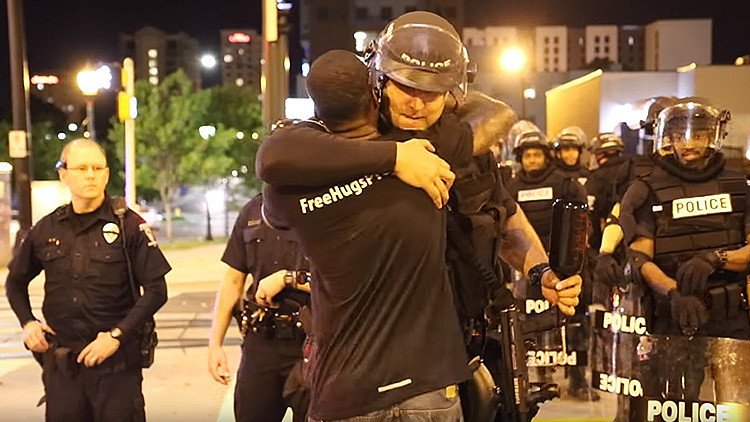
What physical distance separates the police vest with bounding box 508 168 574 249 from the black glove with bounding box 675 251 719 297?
245cm

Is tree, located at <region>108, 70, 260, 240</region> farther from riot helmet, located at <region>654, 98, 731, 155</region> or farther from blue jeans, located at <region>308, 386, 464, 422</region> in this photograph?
blue jeans, located at <region>308, 386, 464, 422</region>

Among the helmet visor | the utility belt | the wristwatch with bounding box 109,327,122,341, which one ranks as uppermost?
the helmet visor

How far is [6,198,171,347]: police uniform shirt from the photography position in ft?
15.2

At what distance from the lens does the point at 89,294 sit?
4.66m

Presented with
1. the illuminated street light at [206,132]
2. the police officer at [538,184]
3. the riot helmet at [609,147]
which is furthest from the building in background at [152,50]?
the police officer at [538,184]

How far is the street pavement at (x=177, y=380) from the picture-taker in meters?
7.03

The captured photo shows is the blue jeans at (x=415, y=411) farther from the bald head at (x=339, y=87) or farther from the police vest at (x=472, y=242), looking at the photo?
the bald head at (x=339, y=87)

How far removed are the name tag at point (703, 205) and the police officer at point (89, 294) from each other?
8.33 feet

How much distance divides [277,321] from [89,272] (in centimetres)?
93

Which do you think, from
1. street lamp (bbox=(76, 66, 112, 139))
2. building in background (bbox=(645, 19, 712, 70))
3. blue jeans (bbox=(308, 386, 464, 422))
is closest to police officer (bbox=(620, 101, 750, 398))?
blue jeans (bbox=(308, 386, 464, 422))

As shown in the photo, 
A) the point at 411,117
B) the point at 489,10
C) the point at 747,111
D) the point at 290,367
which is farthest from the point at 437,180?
the point at 489,10

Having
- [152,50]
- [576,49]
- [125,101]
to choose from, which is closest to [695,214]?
[125,101]

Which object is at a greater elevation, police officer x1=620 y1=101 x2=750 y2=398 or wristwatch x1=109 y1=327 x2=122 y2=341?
police officer x1=620 y1=101 x2=750 y2=398

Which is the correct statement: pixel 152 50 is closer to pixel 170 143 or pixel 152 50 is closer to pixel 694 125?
pixel 170 143
